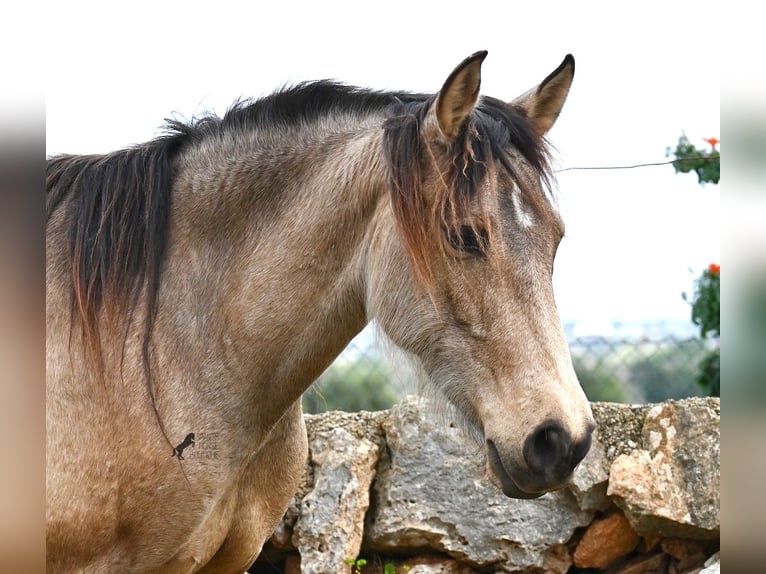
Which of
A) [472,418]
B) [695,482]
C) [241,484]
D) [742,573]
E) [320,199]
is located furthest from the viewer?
[695,482]

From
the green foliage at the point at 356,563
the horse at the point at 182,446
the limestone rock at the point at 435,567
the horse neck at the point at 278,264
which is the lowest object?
the limestone rock at the point at 435,567

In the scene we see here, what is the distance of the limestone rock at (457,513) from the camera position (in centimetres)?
389

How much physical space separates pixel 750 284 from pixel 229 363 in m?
2.09

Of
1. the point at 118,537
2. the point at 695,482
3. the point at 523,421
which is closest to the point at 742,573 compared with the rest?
the point at 523,421

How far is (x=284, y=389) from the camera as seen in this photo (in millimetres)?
2633

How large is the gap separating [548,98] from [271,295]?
1150 mm

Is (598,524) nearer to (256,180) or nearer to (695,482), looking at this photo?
(695,482)

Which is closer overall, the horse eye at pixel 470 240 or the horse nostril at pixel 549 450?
the horse nostril at pixel 549 450

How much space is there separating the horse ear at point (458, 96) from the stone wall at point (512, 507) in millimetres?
1772

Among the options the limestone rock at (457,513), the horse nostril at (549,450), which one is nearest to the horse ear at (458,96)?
the horse nostril at (549,450)

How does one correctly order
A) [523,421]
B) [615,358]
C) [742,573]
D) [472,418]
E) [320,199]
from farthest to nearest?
[615,358], [320,199], [472,418], [523,421], [742,573]

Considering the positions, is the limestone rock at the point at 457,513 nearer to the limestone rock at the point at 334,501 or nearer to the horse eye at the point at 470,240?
the limestone rock at the point at 334,501

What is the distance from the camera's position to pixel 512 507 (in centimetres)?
390

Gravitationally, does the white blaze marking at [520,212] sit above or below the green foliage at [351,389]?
above
